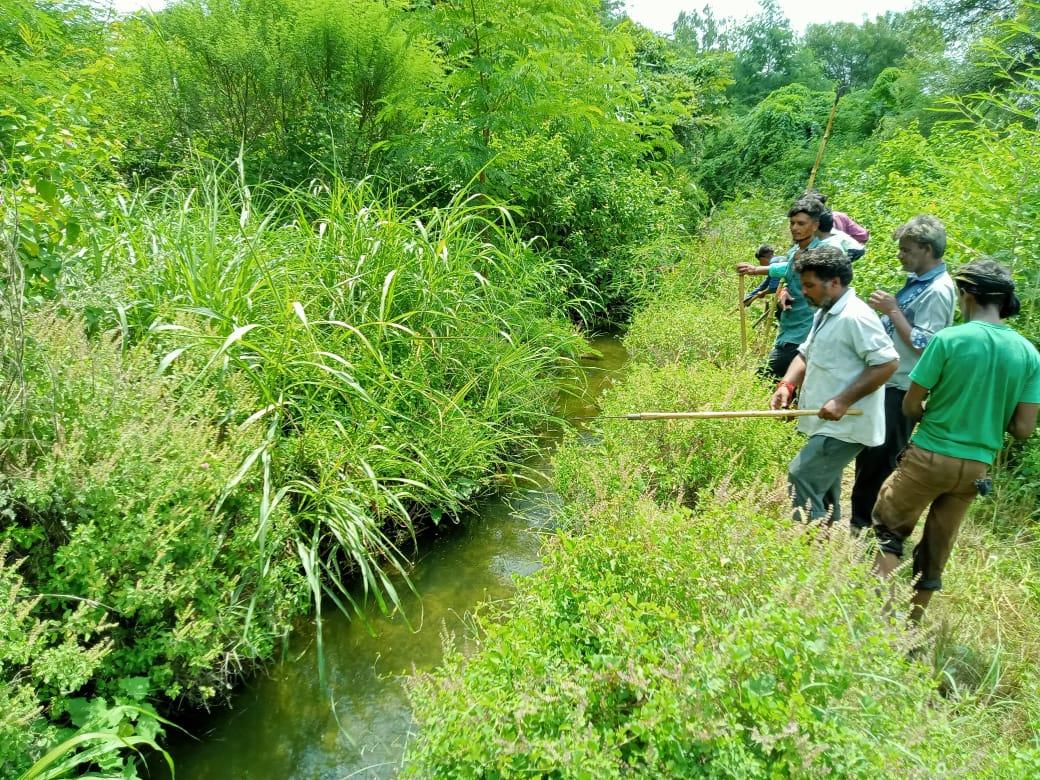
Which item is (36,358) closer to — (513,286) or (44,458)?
(44,458)

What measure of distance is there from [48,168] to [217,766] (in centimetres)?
278

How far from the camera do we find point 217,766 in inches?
→ 96.8

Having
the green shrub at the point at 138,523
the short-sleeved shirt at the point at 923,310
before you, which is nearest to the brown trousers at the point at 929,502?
the short-sleeved shirt at the point at 923,310

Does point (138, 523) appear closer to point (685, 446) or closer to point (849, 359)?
point (685, 446)

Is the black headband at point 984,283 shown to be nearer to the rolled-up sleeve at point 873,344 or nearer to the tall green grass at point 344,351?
the rolled-up sleeve at point 873,344

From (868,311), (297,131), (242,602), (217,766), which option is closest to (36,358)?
(242,602)

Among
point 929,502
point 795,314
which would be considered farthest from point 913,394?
point 795,314

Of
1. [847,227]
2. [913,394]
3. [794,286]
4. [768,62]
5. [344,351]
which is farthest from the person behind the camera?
[768,62]

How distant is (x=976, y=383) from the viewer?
7.89 ft

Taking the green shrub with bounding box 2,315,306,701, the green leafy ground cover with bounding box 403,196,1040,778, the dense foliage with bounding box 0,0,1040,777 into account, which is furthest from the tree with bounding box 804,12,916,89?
the green shrub with bounding box 2,315,306,701

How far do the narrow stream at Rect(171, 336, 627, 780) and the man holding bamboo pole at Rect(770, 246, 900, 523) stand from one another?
179cm

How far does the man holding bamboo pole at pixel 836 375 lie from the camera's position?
273 centimetres

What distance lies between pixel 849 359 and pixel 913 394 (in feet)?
1.01

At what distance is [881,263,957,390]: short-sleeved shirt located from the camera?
3021mm
